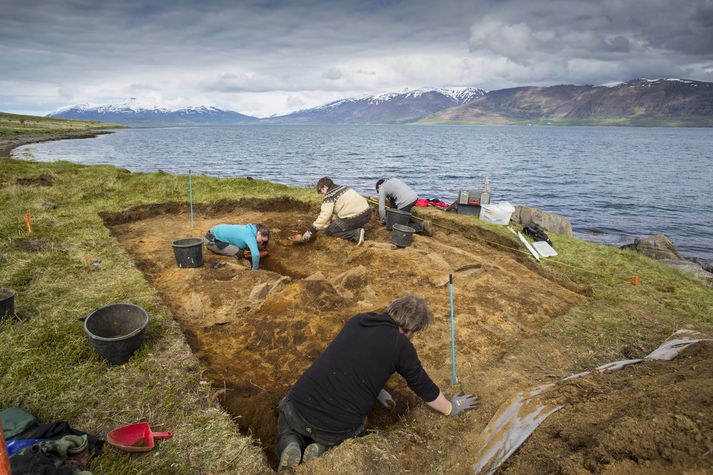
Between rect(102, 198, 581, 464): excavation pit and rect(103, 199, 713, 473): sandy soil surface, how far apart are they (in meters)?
0.02

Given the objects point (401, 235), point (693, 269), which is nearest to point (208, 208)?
point (401, 235)

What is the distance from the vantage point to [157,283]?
7.95 meters

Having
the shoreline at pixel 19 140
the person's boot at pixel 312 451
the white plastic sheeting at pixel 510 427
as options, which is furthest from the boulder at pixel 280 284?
the shoreline at pixel 19 140

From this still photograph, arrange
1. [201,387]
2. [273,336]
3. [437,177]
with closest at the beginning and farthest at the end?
1. [201,387]
2. [273,336]
3. [437,177]

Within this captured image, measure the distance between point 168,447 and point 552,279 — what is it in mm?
8352

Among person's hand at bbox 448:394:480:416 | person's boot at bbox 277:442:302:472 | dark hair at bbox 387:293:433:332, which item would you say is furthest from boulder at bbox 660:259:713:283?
person's boot at bbox 277:442:302:472

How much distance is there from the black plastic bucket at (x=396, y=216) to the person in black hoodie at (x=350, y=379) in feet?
24.4

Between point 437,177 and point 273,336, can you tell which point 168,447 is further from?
point 437,177

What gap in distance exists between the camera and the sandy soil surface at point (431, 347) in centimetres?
310

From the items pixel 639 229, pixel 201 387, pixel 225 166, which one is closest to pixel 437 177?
pixel 639 229

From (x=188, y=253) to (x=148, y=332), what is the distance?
2.73 m

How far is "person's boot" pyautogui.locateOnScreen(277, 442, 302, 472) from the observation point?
3.66 m

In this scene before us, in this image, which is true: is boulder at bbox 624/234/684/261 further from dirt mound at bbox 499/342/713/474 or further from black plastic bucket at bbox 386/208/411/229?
dirt mound at bbox 499/342/713/474

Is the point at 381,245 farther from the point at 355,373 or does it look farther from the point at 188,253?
the point at 355,373
